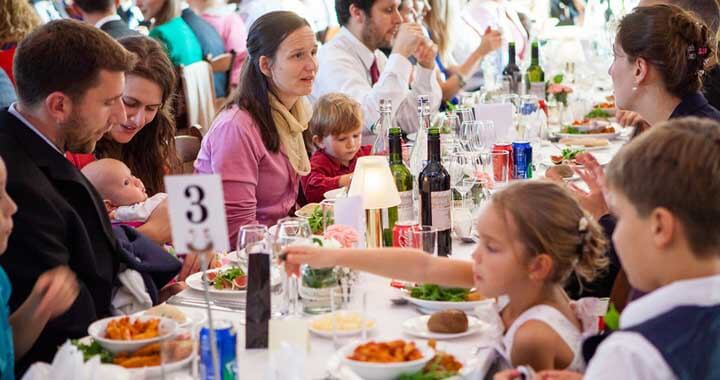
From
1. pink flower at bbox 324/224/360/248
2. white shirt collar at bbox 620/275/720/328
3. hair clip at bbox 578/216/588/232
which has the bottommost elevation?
pink flower at bbox 324/224/360/248

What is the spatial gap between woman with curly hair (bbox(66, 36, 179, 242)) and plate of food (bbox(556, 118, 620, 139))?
2.30 meters

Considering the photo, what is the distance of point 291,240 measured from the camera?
2248 millimetres

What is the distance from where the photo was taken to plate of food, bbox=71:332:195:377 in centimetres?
183

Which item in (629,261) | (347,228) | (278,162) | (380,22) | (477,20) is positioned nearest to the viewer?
(629,261)

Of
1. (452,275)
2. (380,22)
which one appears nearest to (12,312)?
(452,275)

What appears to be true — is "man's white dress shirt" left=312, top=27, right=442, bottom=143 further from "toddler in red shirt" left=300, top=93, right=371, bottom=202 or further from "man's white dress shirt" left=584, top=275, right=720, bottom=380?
"man's white dress shirt" left=584, top=275, right=720, bottom=380

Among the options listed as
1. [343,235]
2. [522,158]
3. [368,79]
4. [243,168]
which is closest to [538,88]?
[368,79]

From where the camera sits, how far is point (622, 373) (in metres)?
1.53

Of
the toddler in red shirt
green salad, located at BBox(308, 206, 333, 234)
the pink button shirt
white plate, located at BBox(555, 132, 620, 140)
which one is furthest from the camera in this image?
white plate, located at BBox(555, 132, 620, 140)

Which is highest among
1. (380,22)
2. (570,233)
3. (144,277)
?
(380,22)

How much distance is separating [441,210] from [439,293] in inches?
18.5

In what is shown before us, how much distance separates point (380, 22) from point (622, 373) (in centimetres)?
377

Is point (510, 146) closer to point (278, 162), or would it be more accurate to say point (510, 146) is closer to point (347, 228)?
point (278, 162)

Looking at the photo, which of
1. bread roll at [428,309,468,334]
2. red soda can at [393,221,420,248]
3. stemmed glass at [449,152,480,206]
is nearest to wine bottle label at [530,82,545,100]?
stemmed glass at [449,152,480,206]
